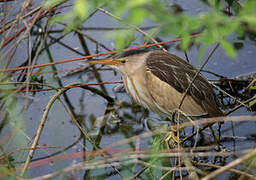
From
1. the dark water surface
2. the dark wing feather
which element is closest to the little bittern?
the dark wing feather

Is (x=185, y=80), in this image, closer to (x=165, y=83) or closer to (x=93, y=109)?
(x=165, y=83)

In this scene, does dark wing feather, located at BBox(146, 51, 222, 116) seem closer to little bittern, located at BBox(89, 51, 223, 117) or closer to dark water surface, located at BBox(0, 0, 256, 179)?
little bittern, located at BBox(89, 51, 223, 117)

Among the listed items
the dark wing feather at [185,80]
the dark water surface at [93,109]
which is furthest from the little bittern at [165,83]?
the dark water surface at [93,109]

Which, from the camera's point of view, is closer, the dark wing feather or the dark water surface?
the dark wing feather

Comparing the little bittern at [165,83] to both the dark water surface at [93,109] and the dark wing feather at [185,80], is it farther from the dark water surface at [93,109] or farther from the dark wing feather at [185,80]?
the dark water surface at [93,109]

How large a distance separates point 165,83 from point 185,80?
0.12m

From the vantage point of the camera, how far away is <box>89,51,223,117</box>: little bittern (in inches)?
86.7

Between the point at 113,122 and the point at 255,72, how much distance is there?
1.01 metres

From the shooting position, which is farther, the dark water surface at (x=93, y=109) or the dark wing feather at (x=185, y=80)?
the dark water surface at (x=93, y=109)

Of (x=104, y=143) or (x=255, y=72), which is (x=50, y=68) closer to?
(x=104, y=143)

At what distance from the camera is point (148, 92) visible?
2309 mm

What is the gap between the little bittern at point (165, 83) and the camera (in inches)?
86.7

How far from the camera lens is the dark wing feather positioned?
2.19m

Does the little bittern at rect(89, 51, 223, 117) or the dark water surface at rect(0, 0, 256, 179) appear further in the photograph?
the dark water surface at rect(0, 0, 256, 179)
